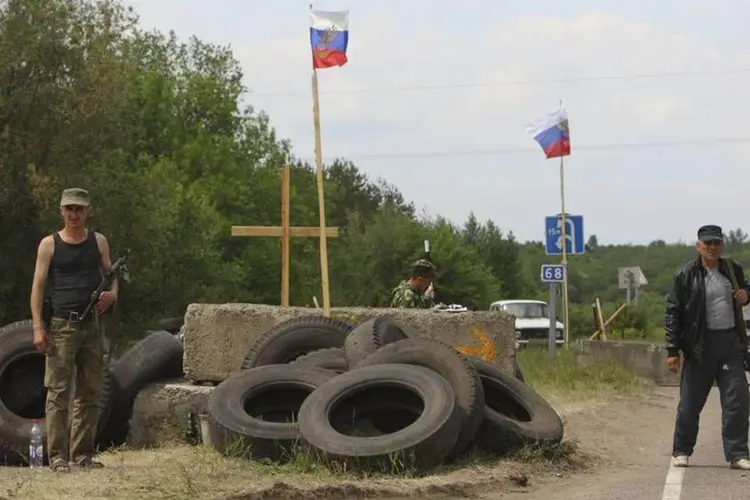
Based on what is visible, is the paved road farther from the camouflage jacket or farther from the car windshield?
the car windshield

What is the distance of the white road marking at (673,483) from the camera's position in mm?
9141

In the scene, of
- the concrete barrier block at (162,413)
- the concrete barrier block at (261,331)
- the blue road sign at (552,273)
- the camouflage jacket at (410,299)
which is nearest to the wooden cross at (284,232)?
the camouflage jacket at (410,299)

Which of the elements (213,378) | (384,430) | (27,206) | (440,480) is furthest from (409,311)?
(27,206)

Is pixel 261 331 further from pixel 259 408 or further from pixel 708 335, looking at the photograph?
pixel 708 335

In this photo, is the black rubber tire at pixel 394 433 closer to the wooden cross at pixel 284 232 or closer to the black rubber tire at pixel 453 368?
the black rubber tire at pixel 453 368

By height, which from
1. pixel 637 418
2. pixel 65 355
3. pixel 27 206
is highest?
pixel 27 206

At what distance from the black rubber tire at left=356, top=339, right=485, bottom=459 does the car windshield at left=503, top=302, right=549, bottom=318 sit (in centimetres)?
3291

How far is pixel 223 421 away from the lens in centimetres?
1071

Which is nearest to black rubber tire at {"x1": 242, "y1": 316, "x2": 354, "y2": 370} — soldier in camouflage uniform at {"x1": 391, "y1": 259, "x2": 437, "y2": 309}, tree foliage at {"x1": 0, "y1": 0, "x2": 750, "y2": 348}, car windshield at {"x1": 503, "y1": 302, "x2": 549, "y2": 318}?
soldier in camouflage uniform at {"x1": 391, "y1": 259, "x2": 437, "y2": 309}

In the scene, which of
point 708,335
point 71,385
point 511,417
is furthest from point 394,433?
point 708,335

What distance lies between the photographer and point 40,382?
12.7 metres

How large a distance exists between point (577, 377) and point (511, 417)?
27.1 feet

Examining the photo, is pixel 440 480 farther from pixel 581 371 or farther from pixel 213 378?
pixel 581 371

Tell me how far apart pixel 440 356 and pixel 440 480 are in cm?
167
